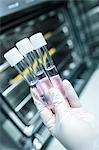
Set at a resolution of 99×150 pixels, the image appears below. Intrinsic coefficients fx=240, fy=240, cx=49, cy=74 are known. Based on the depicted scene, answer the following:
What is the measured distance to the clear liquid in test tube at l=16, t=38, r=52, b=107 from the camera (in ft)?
3.08

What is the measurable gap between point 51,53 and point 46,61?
643 millimetres

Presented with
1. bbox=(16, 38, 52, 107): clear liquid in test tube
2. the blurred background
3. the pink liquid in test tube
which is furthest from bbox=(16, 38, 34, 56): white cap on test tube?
the blurred background

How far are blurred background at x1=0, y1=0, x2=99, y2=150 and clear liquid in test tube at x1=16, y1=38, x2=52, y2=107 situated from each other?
0.20 m

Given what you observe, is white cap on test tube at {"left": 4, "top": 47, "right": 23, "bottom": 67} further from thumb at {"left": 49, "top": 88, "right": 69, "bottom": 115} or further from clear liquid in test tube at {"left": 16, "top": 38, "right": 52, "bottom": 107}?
thumb at {"left": 49, "top": 88, "right": 69, "bottom": 115}

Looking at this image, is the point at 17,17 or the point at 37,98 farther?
the point at 17,17

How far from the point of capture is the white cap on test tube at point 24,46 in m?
0.93

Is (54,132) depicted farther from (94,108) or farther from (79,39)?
(79,39)

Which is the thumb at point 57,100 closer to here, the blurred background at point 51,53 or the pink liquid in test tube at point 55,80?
the pink liquid in test tube at point 55,80

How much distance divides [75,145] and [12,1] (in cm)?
72

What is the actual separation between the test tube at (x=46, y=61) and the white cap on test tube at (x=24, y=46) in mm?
29

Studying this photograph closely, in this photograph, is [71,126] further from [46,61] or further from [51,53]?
[51,53]

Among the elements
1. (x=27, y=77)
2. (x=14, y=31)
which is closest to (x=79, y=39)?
(x=14, y=31)

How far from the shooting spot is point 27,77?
103 centimetres

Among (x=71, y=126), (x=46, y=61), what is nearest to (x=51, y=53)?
(x=46, y=61)
